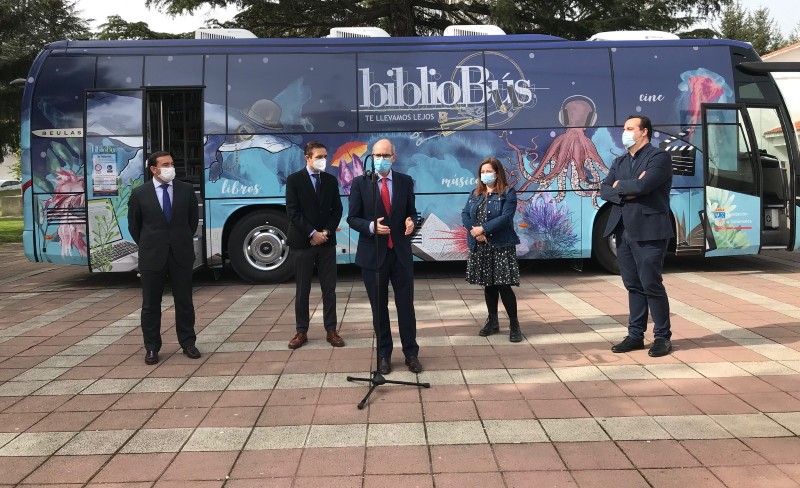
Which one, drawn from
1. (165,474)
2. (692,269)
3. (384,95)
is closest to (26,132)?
(384,95)

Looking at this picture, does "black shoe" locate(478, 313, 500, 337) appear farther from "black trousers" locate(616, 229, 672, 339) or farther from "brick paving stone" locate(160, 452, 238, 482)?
"brick paving stone" locate(160, 452, 238, 482)

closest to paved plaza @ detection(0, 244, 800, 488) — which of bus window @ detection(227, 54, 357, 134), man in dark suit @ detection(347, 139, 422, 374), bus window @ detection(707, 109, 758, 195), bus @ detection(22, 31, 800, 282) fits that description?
man in dark suit @ detection(347, 139, 422, 374)

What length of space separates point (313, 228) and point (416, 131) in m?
4.05

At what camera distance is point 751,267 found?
36.9ft

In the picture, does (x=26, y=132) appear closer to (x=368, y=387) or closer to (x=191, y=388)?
(x=191, y=388)

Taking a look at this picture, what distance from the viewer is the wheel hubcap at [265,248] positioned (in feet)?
32.9

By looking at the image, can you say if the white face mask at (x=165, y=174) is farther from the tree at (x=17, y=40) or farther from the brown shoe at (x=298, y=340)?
the tree at (x=17, y=40)

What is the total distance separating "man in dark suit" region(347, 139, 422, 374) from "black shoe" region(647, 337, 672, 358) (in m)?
2.01

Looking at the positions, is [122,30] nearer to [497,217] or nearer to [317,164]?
[317,164]

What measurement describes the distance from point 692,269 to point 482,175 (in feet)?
20.2

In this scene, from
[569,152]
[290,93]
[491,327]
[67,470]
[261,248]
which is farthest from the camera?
[261,248]

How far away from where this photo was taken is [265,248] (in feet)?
33.3

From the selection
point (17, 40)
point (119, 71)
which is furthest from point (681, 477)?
point (17, 40)

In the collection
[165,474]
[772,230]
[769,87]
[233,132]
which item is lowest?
[165,474]
